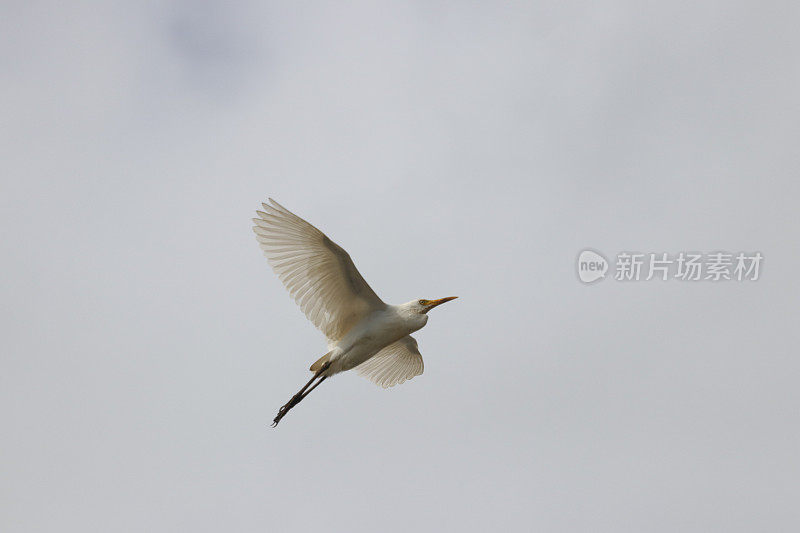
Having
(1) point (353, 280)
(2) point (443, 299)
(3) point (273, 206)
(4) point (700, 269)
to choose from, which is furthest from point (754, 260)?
(3) point (273, 206)

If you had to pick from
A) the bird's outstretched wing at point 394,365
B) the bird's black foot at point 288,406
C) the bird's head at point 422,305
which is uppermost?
the bird's head at point 422,305

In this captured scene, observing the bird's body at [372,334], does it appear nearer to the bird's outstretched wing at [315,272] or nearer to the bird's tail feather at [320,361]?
the bird's tail feather at [320,361]

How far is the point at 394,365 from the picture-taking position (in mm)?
23500

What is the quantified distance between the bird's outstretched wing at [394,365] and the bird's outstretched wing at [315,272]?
2.71 meters

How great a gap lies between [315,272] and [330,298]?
0.76 m

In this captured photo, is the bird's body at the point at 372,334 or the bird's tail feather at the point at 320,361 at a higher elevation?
the bird's body at the point at 372,334

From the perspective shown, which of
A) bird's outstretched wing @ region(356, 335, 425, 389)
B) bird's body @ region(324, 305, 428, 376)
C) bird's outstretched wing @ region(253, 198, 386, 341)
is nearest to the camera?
bird's outstretched wing @ region(253, 198, 386, 341)

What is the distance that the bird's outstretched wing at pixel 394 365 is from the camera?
76.1 feet

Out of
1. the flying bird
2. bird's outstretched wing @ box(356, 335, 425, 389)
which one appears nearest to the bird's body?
the flying bird

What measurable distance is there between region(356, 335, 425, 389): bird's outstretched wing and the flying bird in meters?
2.60

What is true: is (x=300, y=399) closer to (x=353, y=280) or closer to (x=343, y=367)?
(x=343, y=367)

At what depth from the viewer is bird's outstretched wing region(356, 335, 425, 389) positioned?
2320 cm

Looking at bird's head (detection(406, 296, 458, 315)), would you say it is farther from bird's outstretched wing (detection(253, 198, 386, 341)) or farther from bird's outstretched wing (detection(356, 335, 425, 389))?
bird's outstretched wing (detection(356, 335, 425, 389))

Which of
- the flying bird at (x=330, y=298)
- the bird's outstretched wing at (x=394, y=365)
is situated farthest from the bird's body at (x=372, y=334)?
the bird's outstretched wing at (x=394, y=365)
